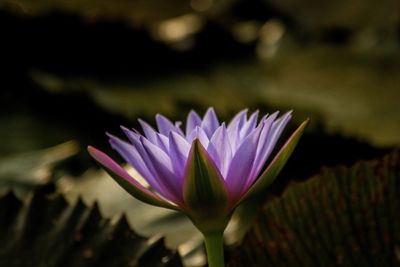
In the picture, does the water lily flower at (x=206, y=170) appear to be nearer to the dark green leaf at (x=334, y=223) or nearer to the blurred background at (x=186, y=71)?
the dark green leaf at (x=334, y=223)

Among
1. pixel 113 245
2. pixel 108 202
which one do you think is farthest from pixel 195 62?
pixel 113 245

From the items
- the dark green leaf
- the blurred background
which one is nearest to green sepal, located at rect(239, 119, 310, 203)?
the dark green leaf

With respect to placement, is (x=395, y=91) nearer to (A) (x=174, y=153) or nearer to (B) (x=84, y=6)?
(B) (x=84, y=6)

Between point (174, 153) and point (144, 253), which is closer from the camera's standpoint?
point (174, 153)

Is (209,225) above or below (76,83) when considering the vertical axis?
below

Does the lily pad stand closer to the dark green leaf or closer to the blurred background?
the dark green leaf

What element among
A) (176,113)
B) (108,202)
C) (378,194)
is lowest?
(378,194)
